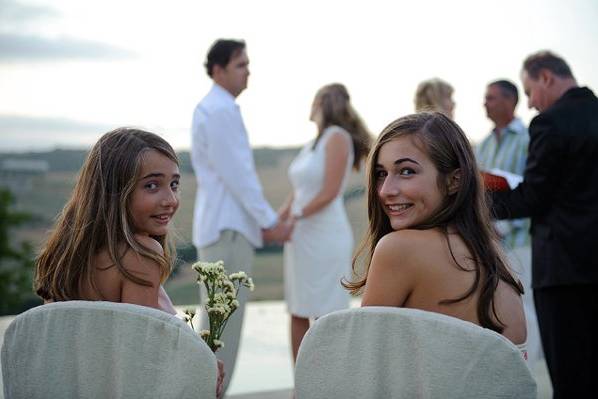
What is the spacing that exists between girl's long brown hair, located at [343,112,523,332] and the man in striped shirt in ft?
9.93

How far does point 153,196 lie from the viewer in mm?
2090

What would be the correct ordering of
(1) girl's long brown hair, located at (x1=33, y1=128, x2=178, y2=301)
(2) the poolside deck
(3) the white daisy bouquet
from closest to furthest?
1. (3) the white daisy bouquet
2. (1) girl's long brown hair, located at (x1=33, y1=128, x2=178, y2=301)
3. (2) the poolside deck

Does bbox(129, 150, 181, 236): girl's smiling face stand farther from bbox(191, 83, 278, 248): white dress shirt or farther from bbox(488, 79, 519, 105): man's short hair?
bbox(488, 79, 519, 105): man's short hair

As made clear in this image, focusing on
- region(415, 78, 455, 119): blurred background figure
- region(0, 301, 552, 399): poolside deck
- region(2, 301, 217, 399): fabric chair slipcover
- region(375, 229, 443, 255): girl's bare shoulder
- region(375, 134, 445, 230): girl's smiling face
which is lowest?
region(0, 301, 552, 399): poolside deck

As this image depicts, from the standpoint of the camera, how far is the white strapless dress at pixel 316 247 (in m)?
4.90

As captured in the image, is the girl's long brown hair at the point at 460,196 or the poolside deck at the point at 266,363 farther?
the poolside deck at the point at 266,363

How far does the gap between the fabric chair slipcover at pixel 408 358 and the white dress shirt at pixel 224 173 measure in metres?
2.79

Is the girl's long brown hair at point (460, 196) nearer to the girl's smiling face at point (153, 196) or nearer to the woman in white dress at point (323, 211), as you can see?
the girl's smiling face at point (153, 196)

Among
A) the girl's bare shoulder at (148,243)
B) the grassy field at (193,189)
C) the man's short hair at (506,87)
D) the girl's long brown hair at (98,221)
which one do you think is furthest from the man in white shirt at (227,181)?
the girl's bare shoulder at (148,243)

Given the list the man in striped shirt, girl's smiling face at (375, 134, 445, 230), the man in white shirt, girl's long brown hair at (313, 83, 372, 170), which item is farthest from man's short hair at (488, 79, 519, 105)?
girl's smiling face at (375, 134, 445, 230)

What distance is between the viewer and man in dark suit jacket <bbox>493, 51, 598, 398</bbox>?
358 cm

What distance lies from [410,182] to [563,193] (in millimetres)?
1918

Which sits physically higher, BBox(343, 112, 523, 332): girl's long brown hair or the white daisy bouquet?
BBox(343, 112, 523, 332): girl's long brown hair

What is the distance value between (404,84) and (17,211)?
383 centimetres
